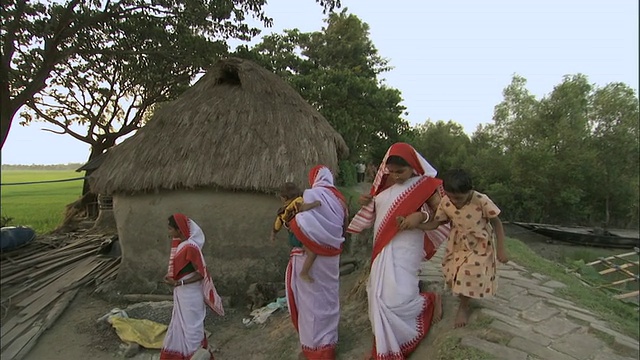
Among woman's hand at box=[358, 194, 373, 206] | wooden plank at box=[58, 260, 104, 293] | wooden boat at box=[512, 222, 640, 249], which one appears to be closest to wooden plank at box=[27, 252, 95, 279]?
wooden plank at box=[58, 260, 104, 293]

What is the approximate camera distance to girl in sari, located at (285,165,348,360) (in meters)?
3.05

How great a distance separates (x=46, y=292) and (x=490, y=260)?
266 inches

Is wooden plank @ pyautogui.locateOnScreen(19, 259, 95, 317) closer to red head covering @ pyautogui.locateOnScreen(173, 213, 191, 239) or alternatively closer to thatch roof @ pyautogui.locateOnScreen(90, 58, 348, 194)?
thatch roof @ pyautogui.locateOnScreen(90, 58, 348, 194)

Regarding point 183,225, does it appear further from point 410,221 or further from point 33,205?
point 33,205

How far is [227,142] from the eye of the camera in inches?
262

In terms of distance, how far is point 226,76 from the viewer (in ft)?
26.0

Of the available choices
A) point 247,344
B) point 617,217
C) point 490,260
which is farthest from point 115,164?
point 617,217

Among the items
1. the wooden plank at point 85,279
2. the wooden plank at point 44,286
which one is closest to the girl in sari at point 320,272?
the wooden plank at point 44,286

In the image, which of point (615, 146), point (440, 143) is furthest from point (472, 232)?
Result: point (440, 143)

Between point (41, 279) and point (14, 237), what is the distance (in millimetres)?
1045

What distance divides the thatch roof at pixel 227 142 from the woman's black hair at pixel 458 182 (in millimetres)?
3731

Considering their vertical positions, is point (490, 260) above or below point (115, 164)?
below

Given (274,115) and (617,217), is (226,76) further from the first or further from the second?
(617,217)

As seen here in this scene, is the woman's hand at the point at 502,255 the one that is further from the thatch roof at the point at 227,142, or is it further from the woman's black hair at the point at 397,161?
the thatch roof at the point at 227,142
